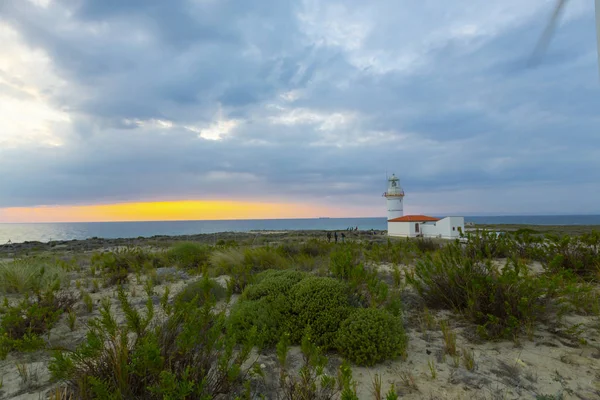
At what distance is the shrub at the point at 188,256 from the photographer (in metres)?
10.1

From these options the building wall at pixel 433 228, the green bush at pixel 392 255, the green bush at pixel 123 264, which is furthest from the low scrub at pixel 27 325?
the building wall at pixel 433 228

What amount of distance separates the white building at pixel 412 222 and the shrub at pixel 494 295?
22.1 metres

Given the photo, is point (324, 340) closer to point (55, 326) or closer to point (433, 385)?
point (433, 385)

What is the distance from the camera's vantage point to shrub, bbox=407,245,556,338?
3.92m

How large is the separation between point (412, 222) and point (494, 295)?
30.9 m

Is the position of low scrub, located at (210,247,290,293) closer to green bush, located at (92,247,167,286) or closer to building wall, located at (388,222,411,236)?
green bush, located at (92,247,167,286)

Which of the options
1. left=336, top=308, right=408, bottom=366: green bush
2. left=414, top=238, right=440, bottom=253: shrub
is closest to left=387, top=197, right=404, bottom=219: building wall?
left=414, top=238, right=440, bottom=253: shrub

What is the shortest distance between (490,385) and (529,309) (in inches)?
62.6

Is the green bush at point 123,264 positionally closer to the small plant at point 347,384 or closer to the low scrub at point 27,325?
the low scrub at point 27,325

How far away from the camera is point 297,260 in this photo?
8.84 meters

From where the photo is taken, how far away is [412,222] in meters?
33.7

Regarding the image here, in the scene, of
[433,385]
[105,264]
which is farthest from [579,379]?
[105,264]

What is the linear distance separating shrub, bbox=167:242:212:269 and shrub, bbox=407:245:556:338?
7.12m


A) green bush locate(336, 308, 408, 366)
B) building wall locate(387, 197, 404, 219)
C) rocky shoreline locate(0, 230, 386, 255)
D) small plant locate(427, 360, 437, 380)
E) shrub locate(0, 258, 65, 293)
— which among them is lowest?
rocky shoreline locate(0, 230, 386, 255)
